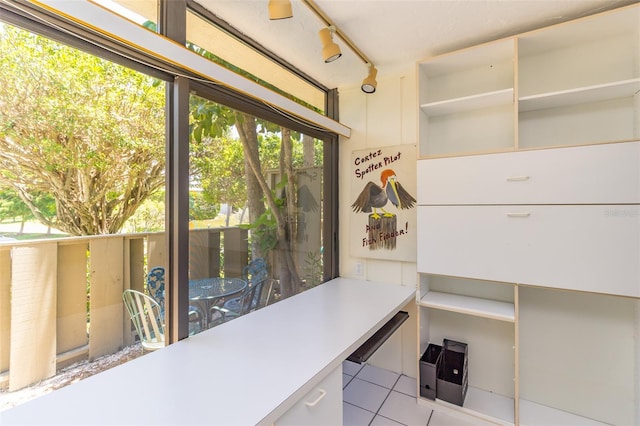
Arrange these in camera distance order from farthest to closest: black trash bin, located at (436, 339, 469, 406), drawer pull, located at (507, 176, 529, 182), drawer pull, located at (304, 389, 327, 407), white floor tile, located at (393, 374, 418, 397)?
1. white floor tile, located at (393, 374, 418, 397)
2. black trash bin, located at (436, 339, 469, 406)
3. drawer pull, located at (507, 176, 529, 182)
4. drawer pull, located at (304, 389, 327, 407)

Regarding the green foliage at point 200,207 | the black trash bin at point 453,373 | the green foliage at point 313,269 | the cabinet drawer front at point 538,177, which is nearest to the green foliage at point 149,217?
the green foliage at point 200,207

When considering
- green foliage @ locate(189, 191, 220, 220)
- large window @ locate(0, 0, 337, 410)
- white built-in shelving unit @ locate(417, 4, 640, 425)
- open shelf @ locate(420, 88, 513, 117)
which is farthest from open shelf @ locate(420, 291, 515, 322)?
green foliage @ locate(189, 191, 220, 220)

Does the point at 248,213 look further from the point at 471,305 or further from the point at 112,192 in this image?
the point at 471,305

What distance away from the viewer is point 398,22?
1.67 m

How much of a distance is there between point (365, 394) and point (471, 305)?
0.94 m

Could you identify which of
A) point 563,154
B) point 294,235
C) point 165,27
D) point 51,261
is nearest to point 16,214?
point 51,261

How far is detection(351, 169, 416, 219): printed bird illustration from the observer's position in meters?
2.24

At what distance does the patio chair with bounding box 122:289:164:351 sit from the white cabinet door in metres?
0.75

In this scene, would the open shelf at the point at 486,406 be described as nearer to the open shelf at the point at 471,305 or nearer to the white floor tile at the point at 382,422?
the white floor tile at the point at 382,422

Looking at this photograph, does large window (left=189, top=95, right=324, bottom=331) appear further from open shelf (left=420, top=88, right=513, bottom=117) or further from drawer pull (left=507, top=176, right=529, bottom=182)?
drawer pull (left=507, top=176, right=529, bottom=182)

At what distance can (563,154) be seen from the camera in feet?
4.94

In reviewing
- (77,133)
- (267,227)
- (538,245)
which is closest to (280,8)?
(77,133)

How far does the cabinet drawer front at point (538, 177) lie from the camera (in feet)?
4.58

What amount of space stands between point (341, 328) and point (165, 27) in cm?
164
